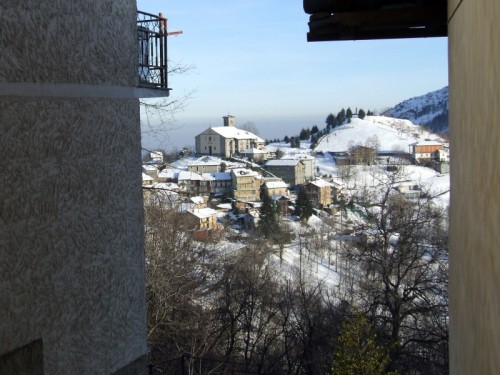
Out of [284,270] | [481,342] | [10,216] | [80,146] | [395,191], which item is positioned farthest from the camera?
[284,270]

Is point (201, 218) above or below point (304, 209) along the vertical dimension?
above

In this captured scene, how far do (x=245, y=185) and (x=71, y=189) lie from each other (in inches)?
1796

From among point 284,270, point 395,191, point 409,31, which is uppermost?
point 409,31

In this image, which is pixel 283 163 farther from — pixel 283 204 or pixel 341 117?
pixel 341 117

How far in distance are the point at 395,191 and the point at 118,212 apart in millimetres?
14874

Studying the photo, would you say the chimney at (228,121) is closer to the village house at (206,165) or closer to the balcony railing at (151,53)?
the village house at (206,165)

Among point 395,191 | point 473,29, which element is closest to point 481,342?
point 473,29

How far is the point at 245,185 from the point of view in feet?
160

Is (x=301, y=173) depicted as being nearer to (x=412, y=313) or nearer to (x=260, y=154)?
(x=260, y=154)

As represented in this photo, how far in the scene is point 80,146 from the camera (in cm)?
335

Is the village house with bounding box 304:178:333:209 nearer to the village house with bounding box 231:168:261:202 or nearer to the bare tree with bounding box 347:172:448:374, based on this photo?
the village house with bounding box 231:168:261:202

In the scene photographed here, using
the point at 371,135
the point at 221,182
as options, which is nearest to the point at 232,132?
the point at 371,135

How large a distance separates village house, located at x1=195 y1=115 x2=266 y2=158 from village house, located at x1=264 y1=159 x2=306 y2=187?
12.8 m

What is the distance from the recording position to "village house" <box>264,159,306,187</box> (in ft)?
191
